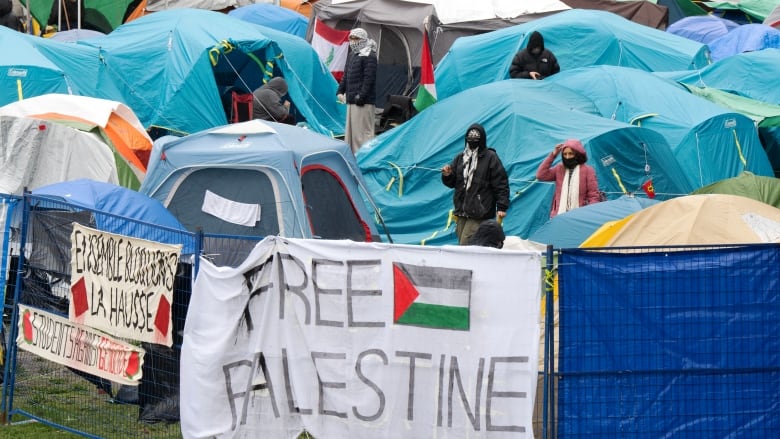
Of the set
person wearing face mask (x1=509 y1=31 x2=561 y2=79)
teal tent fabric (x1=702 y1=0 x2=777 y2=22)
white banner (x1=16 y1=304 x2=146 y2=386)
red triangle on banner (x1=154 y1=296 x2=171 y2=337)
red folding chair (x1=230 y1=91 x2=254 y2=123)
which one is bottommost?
white banner (x1=16 y1=304 x2=146 y2=386)

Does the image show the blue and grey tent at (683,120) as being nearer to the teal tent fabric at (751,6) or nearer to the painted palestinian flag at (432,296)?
the painted palestinian flag at (432,296)

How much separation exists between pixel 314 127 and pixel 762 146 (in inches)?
281

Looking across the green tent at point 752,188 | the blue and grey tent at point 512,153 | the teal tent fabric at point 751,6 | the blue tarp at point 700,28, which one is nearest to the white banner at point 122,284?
the blue and grey tent at point 512,153

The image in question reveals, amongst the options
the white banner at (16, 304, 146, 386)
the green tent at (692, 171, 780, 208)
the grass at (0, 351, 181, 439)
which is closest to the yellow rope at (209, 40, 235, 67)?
the green tent at (692, 171, 780, 208)

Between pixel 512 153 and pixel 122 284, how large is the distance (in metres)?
7.72

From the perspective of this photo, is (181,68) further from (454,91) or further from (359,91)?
(454,91)

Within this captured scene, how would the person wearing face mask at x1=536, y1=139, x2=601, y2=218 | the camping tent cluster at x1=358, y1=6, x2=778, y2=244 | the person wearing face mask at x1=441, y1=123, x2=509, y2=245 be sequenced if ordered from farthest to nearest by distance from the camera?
the camping tent cluster at x1=358, y1=6, x2=778, y2=244 < the person wearing face mask at x1=536, y1=139, x2=601, y2=218 < the person wearing face mask at x1=441, y1=123, x2=509, y2=245

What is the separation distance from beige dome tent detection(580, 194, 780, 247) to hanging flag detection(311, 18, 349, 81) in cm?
1460

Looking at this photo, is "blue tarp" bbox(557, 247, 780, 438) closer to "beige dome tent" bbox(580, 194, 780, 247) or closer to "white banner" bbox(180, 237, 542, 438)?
"white banner" bbox(180, 237, 542, 438)

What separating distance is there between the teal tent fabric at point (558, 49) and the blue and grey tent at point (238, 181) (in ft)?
23.2

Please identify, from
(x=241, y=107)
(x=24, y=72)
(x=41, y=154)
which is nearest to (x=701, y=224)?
(x=41, y=154)

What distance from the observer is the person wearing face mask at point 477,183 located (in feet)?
39.4

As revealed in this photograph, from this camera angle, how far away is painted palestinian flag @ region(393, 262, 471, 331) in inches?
283

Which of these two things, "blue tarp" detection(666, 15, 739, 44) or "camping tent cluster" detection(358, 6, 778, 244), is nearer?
"camping tent cluster" detection(358, 6, 778, 244)
